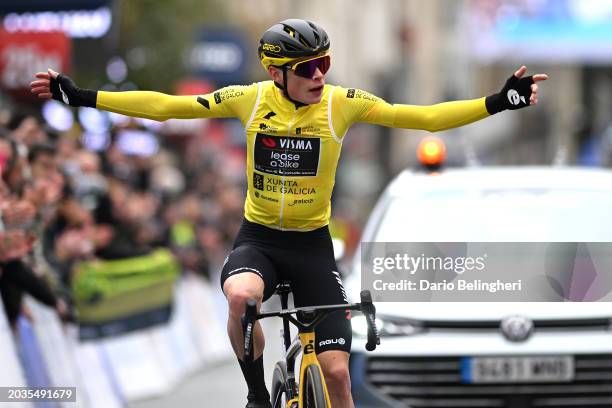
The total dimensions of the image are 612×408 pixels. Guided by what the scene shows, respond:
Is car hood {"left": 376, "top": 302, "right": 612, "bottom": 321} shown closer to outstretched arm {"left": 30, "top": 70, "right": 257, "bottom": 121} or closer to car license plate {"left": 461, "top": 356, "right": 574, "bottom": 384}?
car license plate {"left": 461, "top": 356, "right": 574, "bottom": 384}

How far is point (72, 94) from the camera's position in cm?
779

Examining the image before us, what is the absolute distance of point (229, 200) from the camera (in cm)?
2495

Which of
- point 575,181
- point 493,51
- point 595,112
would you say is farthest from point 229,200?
point 595,112

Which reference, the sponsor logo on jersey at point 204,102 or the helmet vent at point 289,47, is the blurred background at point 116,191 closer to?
the sponsor logo on jersey at point 204,102

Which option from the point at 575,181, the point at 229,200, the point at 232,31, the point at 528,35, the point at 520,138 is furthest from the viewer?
the point at 520,138

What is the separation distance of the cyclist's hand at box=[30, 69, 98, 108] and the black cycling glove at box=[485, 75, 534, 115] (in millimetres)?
1912

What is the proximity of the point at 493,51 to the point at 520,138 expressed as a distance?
10344 mm

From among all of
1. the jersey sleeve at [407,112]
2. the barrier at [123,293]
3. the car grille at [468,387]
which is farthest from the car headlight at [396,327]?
the barrier at [123,293]

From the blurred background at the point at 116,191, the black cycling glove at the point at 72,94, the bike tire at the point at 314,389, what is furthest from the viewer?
the blurred background at the point at 116,191

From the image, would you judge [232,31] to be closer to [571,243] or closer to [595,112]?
[571,243]

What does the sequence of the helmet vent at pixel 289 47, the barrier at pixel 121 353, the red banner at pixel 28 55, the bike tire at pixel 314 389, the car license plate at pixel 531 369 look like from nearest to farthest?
the bike tire at pixel 314 389 → the helmet vent at pixel 289 47 → the car license plate at pixel 531 369 → the barrier at pixel 121 353 → the red banner at pixel 28 55

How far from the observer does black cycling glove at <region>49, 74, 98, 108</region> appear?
7785 mm

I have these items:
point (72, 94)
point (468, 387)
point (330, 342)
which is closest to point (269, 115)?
point (72, 94)

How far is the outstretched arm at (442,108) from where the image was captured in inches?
300
